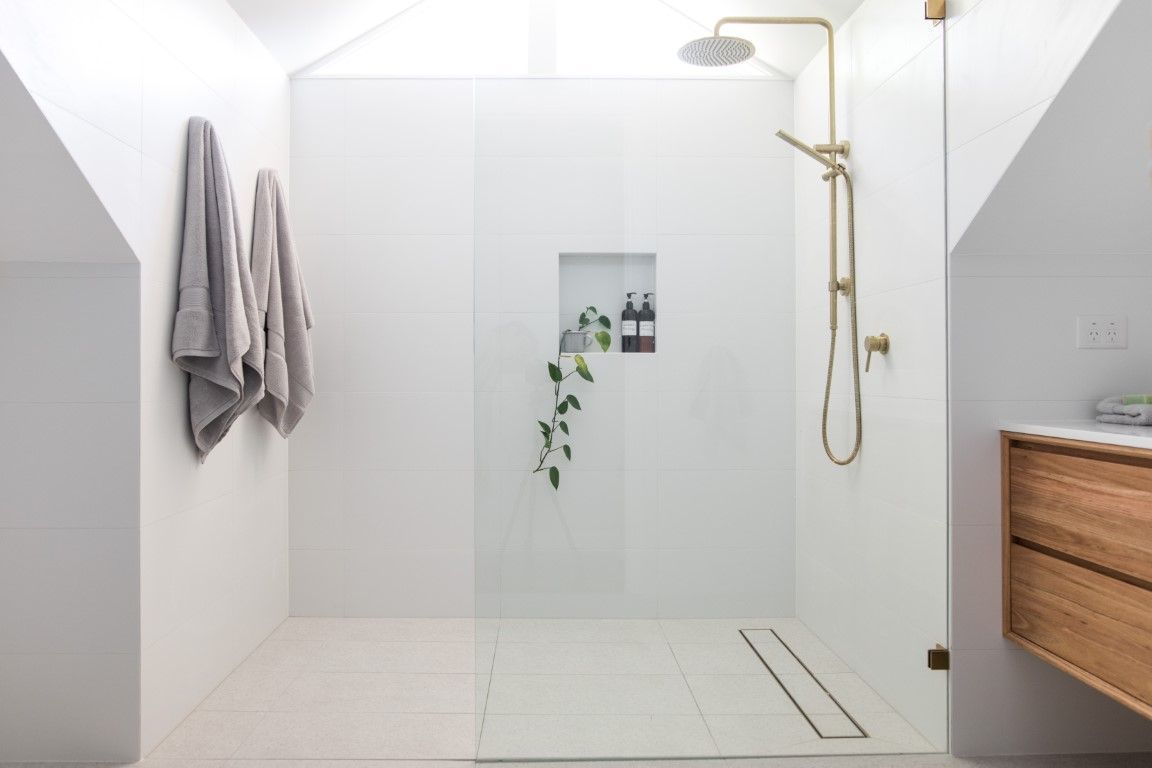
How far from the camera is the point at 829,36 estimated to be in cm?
210

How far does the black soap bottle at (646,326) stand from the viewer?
2078 millimetres

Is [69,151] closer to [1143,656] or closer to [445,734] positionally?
[445,734]

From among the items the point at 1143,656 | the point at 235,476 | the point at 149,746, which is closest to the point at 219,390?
the point at 235,476

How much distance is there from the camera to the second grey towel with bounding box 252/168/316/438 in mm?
2711

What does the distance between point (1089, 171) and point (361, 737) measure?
7.36ft

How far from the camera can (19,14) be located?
62.0 inches

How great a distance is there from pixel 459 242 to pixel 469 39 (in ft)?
3.33

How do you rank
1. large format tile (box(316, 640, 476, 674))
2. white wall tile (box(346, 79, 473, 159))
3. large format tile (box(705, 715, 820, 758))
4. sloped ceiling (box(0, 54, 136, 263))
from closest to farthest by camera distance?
sloped ceiling (box(0, 54, 136, 263))
large format tile (box(705, 715, 820, 758))
large format tile (box(316, 640, 476, 674))
white wall tile (box(346, 79, 473, 159))

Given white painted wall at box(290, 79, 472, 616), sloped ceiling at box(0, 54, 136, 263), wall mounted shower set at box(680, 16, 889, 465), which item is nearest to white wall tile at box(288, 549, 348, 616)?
white painted wall at box(290, 79, 472, 616)

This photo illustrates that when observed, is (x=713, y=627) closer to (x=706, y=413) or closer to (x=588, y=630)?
(x=588, y=630)

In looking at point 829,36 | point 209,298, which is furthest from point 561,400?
point 829,36

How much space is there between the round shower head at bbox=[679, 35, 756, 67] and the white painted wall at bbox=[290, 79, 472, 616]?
136cm

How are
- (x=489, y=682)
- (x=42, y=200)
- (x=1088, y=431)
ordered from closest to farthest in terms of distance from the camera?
1. (x=1088, y=431)
2. (x=42, y=200)
3. (x=489, y=682)

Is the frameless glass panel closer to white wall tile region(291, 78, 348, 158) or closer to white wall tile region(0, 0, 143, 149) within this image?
white wall tile region(0, 0, 143, 149)
